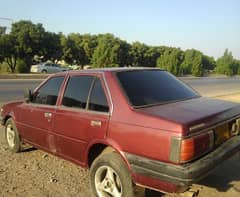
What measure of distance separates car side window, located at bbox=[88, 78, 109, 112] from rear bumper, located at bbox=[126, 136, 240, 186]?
2.35 feet

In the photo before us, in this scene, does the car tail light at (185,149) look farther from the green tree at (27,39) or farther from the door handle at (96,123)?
the green tree at (27,39)

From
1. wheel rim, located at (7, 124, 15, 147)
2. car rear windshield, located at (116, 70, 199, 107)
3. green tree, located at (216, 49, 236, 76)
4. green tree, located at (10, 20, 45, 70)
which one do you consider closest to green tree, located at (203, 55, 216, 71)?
green tree, located at (216, 49, 236, 76)

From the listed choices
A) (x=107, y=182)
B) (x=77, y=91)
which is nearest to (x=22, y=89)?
(x=77, y=91)

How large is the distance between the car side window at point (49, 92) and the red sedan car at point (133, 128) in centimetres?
2

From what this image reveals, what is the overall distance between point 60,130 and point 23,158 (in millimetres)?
1663

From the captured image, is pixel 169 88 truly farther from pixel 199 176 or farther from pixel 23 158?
pixel 23 158

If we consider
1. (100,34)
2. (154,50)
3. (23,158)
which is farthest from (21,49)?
(23,158)

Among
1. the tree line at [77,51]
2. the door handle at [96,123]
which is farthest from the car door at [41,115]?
the tree line at [77,51]

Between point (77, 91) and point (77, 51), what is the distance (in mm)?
51425

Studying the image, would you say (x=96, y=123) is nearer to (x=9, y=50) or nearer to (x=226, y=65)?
(x=9, y=50)

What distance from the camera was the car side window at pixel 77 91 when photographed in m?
4.33

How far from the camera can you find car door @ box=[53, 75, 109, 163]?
3988 mm

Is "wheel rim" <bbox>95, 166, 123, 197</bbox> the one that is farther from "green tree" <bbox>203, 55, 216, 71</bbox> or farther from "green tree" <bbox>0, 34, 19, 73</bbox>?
"green tree" <bbox>203, 55, 216, 71</bbox>

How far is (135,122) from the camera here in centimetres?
354
